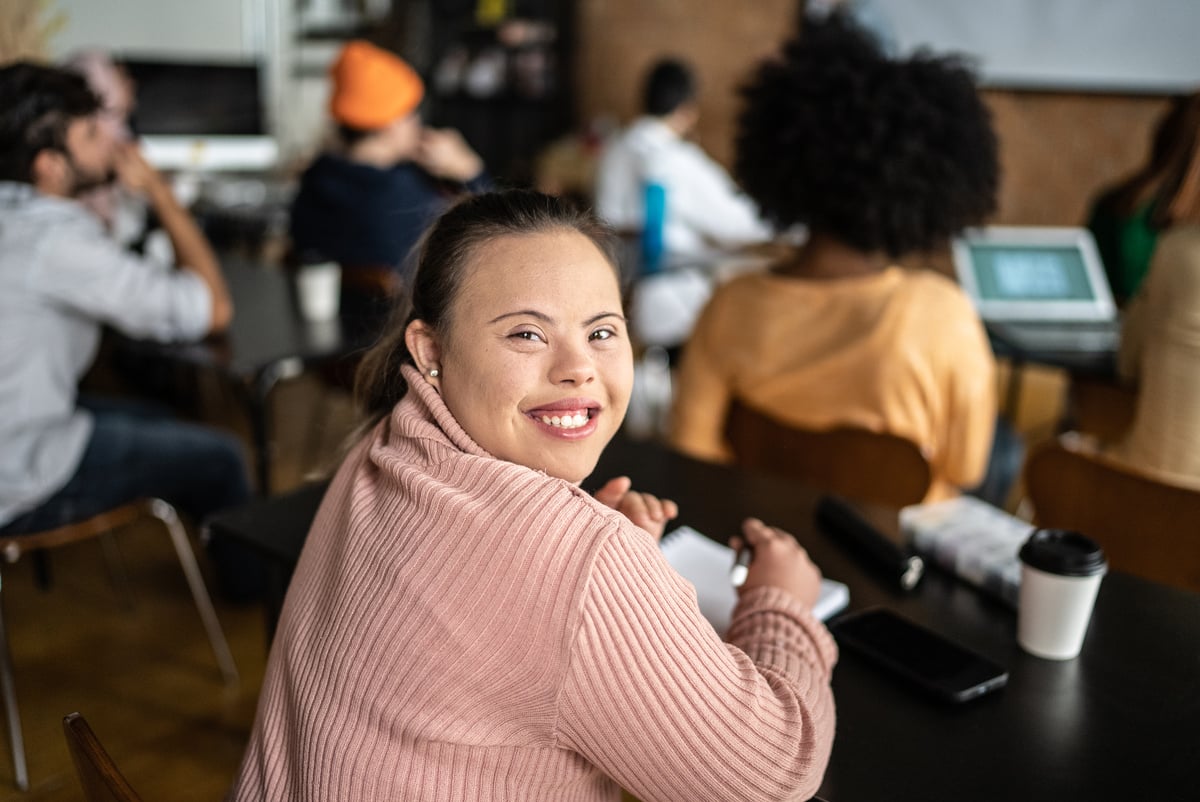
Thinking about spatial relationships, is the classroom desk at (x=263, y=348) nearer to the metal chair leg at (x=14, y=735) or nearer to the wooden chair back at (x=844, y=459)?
the metal chair leg at (x=14, y=735)

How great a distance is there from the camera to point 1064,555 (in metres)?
1.06

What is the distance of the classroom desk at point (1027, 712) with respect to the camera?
0.88m

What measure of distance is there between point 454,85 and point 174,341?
13.4ft

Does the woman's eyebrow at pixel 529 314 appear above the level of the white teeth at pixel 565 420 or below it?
above

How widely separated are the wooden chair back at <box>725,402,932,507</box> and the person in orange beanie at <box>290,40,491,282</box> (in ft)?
5.21

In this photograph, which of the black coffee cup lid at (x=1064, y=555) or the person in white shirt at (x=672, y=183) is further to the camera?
the person in white shirt at (x=672, y=183)

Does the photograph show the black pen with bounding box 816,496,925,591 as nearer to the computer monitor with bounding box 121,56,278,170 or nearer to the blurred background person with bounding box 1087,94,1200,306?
the blurred background person with bounding box 1087,94,1200,306

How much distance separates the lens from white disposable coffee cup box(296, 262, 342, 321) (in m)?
2.45

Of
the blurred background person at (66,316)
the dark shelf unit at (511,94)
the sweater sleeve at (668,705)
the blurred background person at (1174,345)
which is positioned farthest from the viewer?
the dark shelf unit at (511,94)

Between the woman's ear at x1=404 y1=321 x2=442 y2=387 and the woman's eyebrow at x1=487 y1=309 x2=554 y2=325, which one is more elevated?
the woman's eyebrow at x1=487 y1=309 x2=554 y2=325

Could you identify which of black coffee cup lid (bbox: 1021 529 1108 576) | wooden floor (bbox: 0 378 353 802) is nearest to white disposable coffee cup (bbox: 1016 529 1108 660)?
black coffee cup lid (bbox: 1021 529 1108 576)

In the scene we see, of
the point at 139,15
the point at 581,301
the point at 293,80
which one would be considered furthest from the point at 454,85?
the point at 581,301

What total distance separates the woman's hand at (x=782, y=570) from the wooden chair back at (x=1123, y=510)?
61 centimetres

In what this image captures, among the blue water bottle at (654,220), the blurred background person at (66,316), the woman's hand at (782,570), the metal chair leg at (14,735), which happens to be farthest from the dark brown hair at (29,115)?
the blue water bottle at (654,220)
